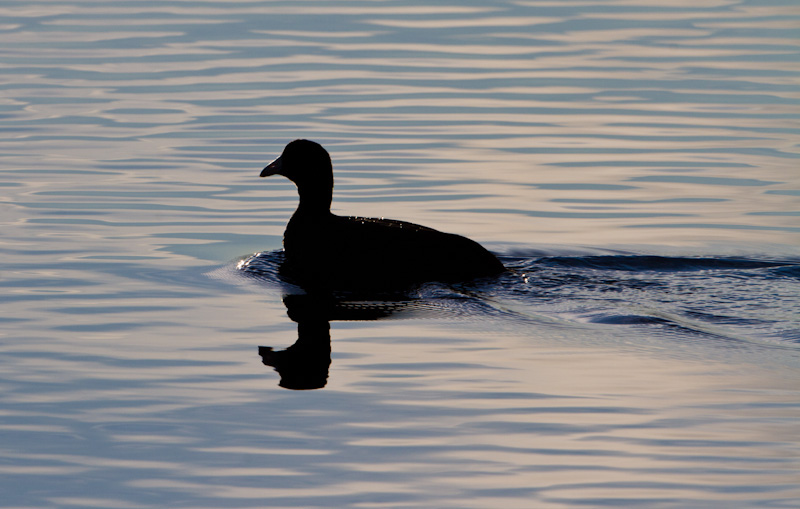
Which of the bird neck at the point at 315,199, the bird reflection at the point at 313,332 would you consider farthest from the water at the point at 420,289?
the bird neck at the point at 315,199

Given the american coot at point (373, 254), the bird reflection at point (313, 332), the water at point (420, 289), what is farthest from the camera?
the american coot at point (373, 254)

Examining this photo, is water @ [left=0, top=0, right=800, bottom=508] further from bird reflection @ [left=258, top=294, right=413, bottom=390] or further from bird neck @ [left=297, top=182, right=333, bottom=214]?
bird neck @ [left=297, top=182, right=333, bottom=214]

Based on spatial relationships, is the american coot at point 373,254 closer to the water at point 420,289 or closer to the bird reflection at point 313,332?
the water at point 420,289

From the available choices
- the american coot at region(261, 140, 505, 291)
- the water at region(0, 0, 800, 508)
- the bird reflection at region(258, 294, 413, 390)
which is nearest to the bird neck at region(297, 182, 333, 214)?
the american coot at region(261, 140, 505, 291)

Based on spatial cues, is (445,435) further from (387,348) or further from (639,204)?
(639,204)

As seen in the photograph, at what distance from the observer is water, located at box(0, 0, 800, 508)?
23.6 ft

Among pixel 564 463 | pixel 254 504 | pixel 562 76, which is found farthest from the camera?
pixel 562 76

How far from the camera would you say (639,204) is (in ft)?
47.7

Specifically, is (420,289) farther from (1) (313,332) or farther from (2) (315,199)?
(2) (315,199)

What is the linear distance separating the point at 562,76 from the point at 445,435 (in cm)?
1496

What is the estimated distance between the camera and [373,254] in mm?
11492

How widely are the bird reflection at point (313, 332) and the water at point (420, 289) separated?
0.04 m

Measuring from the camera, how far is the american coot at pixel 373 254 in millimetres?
11211

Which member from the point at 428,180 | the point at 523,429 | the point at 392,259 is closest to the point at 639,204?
the point at 428,180
